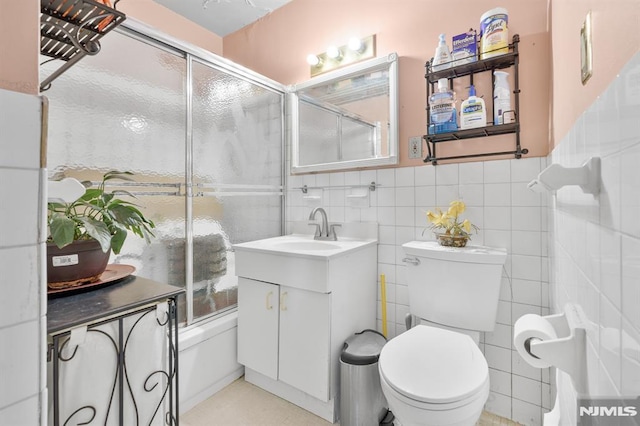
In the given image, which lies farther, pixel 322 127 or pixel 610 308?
pixel 322 127

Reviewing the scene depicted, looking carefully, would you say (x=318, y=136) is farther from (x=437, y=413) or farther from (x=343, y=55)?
(x=437, y=413)

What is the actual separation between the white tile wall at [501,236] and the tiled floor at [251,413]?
20 centimetres

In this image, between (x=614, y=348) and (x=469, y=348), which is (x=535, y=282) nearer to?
(x=469, y=348)

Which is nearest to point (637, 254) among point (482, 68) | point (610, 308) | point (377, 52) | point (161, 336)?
point (610, 308)

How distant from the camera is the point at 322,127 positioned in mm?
2119

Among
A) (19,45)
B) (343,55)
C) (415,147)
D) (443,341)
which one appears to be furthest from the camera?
(343,55)

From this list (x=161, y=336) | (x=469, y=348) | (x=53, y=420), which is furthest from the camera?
(x=469, y=348)

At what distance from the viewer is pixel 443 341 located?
4.03 ft

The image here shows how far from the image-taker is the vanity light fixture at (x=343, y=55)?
1885mm

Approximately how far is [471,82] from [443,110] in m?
0.22

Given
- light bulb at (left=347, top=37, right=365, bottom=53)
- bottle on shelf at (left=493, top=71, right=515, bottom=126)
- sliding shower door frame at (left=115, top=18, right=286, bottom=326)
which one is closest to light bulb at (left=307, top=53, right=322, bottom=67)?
light bulb at (left=347, top=37, right=365, bottom=53)

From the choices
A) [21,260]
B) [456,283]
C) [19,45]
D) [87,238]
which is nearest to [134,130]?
[87,238]

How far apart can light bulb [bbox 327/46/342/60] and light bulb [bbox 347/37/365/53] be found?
95mm

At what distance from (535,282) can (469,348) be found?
20.7 inches
